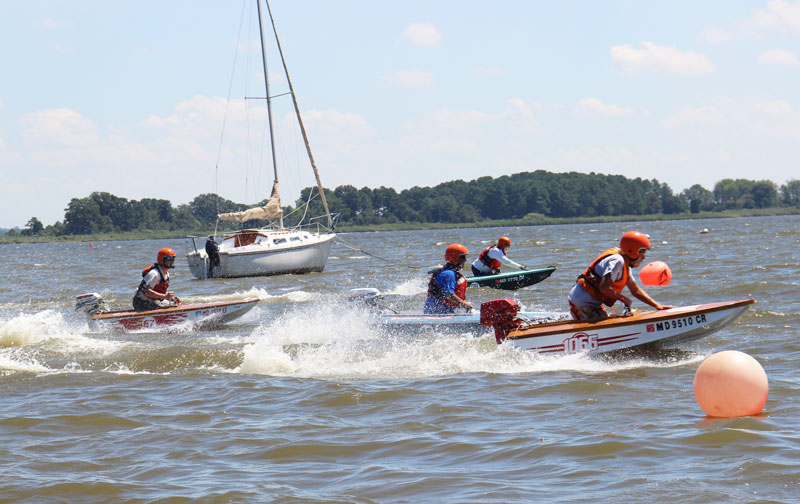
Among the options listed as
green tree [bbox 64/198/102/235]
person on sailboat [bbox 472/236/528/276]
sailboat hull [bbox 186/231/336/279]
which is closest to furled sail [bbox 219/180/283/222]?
sailboat hull [bbox 186/231/336/279]

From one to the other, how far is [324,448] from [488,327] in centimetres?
500

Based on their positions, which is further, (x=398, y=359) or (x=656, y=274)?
(x=398, y=359)

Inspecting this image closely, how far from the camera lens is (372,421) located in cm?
823

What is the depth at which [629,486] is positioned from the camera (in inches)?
234

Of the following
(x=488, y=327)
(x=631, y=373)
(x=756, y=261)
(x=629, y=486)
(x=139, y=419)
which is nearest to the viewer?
(x=629, y=486)

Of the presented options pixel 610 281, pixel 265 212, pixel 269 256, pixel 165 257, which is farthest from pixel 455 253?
pixel 265 212

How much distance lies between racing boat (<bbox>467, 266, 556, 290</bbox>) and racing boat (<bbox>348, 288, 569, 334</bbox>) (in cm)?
676

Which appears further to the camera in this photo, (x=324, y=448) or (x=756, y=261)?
A: (x=756, y=261)

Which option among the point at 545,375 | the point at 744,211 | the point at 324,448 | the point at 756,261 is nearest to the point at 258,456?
the point at 324,448

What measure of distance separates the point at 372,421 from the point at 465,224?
140 metres

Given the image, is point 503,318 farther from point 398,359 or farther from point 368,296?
point 368,296

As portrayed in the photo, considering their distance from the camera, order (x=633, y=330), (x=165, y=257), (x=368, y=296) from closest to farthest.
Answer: (x=633, y=330), (x=368, y=296), (x=165, y=257)

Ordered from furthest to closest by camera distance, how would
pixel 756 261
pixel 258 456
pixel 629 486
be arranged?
1. pixel 756 261
2. pixel 258 456
3. pixel 629 486

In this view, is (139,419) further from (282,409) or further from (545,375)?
(545,375)
